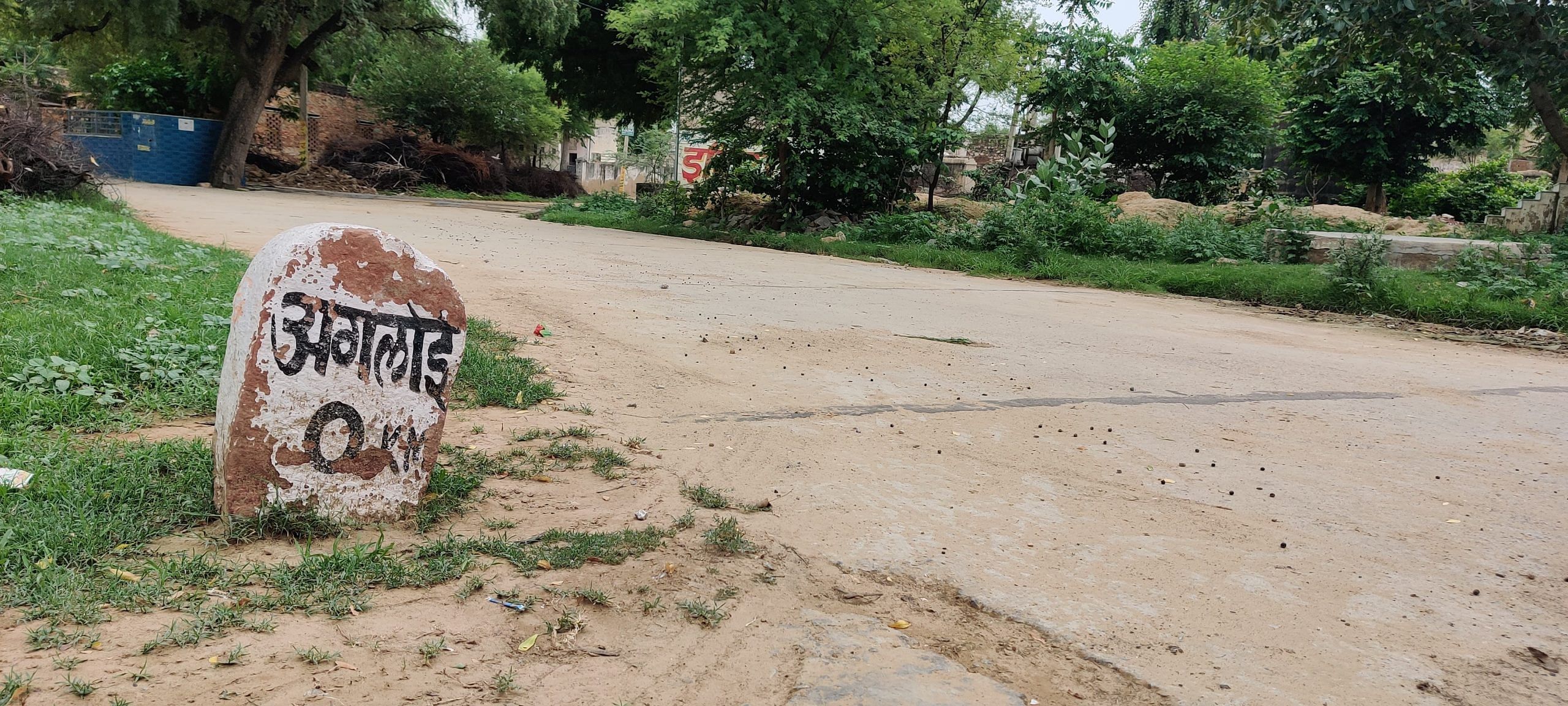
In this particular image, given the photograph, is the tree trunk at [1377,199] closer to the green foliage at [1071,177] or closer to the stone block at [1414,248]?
the green foliage at [1071,177]

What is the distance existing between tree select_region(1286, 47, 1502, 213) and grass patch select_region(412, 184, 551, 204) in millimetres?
21553

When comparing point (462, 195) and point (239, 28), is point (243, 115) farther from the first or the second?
point (462, 195)

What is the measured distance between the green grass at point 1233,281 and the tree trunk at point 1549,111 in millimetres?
2286

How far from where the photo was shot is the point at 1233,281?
11133 mm

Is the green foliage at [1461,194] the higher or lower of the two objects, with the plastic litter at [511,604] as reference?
higher

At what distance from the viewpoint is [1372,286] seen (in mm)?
9953

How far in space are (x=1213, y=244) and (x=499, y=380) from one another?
11.2 m

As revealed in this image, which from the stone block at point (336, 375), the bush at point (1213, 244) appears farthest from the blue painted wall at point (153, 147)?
the stone block at point (336, 375)

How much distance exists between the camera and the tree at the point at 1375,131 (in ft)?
71.3

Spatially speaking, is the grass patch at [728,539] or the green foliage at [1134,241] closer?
the grass patch at [728,539]

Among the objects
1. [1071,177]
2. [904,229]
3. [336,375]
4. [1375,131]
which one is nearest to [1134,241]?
[1071,177]

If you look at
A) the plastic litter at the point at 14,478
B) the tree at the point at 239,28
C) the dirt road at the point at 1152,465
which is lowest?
the plastic litter at the point at 14,478

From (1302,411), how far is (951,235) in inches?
378

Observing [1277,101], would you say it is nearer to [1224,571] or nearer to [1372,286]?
[1372,286]
